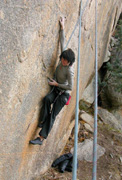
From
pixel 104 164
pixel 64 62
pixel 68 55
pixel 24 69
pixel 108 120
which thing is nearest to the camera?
pixel 24 69

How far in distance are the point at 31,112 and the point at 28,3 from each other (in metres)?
1.73

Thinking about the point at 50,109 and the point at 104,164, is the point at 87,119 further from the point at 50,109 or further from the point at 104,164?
the point at 50,109

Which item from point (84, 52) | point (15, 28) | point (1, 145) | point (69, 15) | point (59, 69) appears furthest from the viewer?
point (84, 52)

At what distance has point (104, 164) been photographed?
17.0 feet

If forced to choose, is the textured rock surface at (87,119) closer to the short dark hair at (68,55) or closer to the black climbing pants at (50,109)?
the black climbing pants at (50,109)

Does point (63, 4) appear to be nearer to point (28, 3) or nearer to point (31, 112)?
point (28, 3)

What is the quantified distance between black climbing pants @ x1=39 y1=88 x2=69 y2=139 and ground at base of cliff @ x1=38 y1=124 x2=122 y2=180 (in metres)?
1.49

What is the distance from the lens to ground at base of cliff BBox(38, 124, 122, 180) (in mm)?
4277

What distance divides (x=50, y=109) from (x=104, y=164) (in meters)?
3.16

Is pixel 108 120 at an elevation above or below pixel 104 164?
Answer: below

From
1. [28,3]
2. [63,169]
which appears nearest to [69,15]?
[28,3]

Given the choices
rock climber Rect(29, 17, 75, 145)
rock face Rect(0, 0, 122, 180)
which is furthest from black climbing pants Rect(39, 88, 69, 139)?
rock face Rect(0, 0, 122, 180)

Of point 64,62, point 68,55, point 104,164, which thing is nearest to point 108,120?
point 104,164

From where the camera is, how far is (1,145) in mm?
2389
